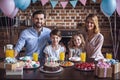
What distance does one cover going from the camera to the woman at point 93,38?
10.3ft

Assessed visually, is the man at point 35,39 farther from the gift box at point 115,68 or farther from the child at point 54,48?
the gift box at point 115,68

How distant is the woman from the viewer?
10.3ft

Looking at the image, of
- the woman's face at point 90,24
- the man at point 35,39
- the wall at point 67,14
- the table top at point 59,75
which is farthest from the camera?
the wall at point 67,14

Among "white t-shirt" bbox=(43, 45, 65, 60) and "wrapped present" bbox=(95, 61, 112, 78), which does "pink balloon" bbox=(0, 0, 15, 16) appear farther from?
"wrapped present" bbox=(95, 61, 112, 78)

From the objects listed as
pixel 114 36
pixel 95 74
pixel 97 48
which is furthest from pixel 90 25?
pixel 114 36

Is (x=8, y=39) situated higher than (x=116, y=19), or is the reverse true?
(x=116, y=19)

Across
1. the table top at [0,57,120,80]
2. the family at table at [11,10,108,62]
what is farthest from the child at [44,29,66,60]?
the table top at [0,57,120,80]

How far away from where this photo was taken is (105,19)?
5.32 m

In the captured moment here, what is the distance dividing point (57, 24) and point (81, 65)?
2.82 metres

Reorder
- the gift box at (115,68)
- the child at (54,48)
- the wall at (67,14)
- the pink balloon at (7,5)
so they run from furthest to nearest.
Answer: the wall at (67,14)
the pink balloon at (7,5)
the child at (54,48)
the gift box at (115,68)

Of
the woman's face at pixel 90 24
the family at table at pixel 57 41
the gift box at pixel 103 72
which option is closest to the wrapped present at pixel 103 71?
the gift box at pixel 103 72

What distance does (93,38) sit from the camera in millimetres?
3203

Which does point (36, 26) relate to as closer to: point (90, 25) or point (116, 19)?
point (90, 25)

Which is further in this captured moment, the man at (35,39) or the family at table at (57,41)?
the man at (35,39)
